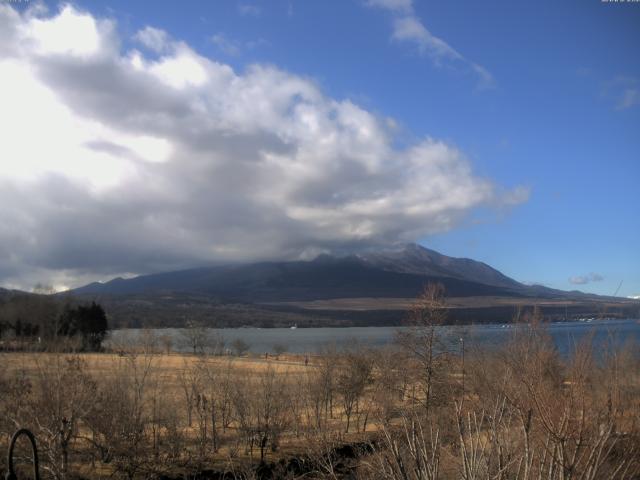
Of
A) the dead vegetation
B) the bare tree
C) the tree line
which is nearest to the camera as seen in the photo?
the dead vegetation

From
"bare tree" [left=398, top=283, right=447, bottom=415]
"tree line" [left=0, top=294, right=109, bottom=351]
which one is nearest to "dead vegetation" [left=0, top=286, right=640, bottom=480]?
"bare tree" [left=398, top=283, right=447, bottom=415]

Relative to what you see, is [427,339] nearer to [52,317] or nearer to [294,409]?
[294,409]

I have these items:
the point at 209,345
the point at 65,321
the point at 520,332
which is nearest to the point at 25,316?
the point at 65,321

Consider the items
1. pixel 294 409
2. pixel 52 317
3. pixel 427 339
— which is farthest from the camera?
pixel 52 317

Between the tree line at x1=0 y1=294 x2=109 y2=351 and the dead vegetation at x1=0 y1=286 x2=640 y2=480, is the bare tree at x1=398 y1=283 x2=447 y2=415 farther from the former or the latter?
the tree line at x1=0 y1=294 x2=109 y2=351

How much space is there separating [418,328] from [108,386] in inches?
701

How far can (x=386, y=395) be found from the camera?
100 ft

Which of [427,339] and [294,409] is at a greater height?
[427,339]

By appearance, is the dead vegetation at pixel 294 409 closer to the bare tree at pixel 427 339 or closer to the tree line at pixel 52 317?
the bare tree at pixel 427 339

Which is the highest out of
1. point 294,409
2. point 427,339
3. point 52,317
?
point 427,339

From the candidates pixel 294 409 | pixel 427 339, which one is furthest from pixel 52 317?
pixel 427 339

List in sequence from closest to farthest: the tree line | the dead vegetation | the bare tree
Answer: the dead vegetation < the bare tree < the tree line

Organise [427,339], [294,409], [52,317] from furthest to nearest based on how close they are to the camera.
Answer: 1. [52,317]
2. [427,339]
3. [294,409]

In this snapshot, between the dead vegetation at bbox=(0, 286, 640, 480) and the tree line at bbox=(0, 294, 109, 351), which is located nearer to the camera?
the dead vegetation at bbox=(0, 286, 640, 480)
